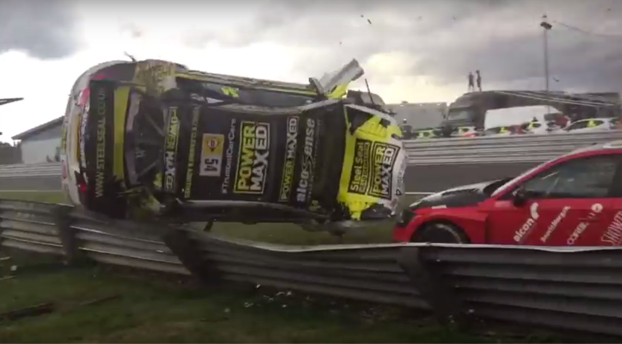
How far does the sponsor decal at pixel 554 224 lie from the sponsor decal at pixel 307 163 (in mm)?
3036

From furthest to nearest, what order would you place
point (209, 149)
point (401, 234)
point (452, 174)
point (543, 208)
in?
point (452, 174)
point (209, 149)
point (401, 234)
point (543, 208)

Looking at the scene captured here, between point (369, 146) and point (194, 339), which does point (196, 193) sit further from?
point (194, 339)

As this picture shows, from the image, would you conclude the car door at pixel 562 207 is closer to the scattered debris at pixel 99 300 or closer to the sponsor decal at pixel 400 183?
the sponsor decal at pixel 400 183

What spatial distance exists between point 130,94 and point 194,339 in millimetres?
3760

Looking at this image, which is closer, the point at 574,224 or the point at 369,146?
the point at 574,224

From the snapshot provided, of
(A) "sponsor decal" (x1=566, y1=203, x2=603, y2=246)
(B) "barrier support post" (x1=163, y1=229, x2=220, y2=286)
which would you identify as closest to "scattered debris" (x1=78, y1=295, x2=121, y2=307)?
(B) "barrier support post" (x1=163, y1=229, x2=220, y2=286)

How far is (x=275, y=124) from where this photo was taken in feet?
29.6

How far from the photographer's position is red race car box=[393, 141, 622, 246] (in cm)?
690

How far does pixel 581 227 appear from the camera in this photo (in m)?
6.97

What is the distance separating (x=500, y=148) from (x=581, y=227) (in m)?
13.5

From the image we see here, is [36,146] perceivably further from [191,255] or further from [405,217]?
[191,255]

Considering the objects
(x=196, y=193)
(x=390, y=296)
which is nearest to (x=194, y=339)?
(x=390, y=296)

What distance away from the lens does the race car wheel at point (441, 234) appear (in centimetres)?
778

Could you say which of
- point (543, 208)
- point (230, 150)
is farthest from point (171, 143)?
point (543, 208)
